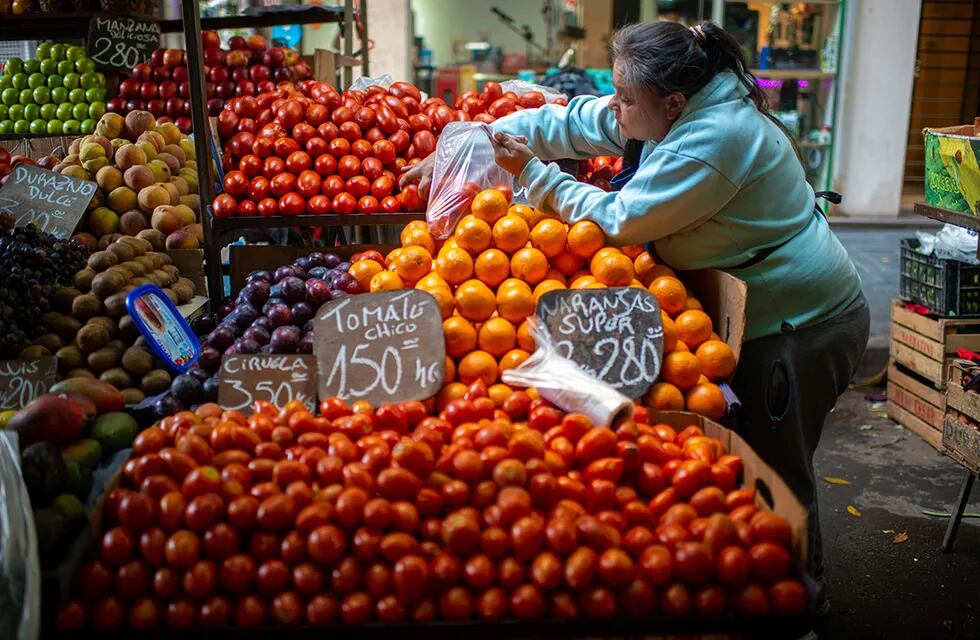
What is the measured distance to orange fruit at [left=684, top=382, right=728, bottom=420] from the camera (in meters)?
2.30

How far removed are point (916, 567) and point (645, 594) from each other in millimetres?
2669

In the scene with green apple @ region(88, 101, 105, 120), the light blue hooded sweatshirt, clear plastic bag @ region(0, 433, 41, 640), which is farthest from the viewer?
green apple @ region(88, 101, 105, 120)

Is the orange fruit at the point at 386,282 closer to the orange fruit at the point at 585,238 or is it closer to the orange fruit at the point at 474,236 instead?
the orange fruit at the point at 474,236

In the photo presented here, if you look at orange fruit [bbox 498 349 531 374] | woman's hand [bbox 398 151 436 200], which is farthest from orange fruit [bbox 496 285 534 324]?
woman's hand [bbox 398 151 436 200]

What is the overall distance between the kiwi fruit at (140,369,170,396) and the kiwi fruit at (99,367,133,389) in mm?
47

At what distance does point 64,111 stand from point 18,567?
16.4ft

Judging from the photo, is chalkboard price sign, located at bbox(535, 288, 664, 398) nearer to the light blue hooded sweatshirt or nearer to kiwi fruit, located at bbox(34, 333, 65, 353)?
the light blue hooded sweatshirt

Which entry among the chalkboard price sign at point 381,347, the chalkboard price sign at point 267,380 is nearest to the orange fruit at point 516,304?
the chalkboard price sign at point 381,347

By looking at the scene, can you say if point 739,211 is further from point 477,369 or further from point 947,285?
point 947,285

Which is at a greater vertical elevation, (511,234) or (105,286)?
(511,234)

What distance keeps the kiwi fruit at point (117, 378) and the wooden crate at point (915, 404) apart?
4277 mm

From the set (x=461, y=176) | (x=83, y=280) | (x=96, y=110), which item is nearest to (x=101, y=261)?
(x=83, y=280)

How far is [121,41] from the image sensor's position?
5.86 meters

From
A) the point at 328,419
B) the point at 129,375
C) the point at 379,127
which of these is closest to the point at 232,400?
the point at 328,419
